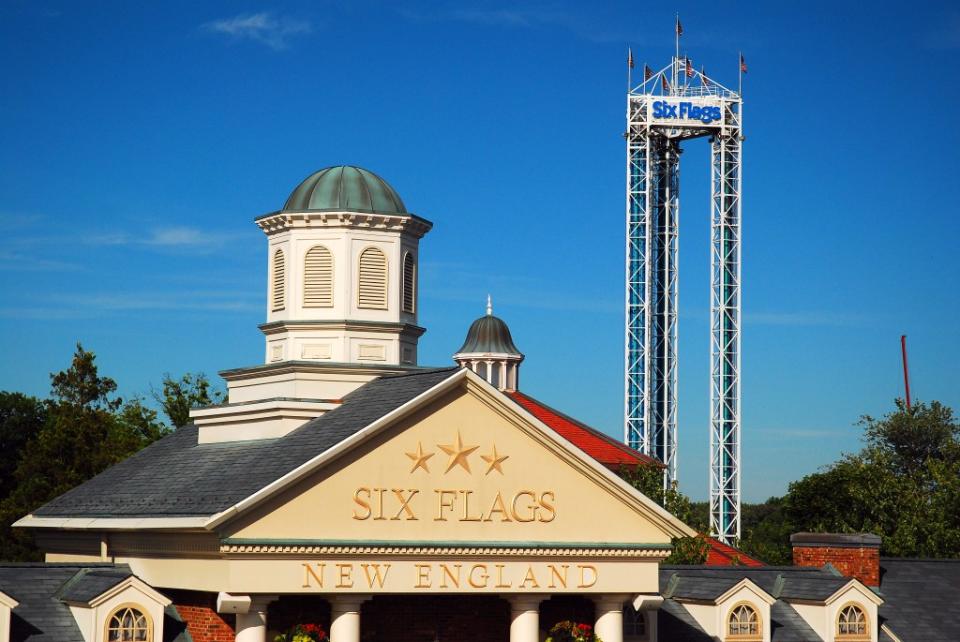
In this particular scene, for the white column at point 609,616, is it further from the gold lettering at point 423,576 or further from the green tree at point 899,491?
the green tree at point 899,491

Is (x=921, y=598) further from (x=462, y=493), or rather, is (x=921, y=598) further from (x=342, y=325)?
(x=342, y=325)

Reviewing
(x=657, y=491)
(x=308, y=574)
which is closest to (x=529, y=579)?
(x=308, y=574)

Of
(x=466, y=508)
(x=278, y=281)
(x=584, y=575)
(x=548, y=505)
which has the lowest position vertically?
(x=584, y=575)

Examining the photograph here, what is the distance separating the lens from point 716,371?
362 ft

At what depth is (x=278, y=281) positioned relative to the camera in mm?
43000

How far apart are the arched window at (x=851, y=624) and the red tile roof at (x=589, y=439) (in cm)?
Answer: 3604

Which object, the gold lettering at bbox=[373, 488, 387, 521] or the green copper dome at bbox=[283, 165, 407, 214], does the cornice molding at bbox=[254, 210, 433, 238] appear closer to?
the green copper dome at bbox=[283, 165, 407, 214]

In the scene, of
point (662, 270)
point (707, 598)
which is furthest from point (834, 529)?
point (707, 598)

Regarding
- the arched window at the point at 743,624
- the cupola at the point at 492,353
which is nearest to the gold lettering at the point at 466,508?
the arched window at the point at 743,624

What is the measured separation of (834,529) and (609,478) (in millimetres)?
57991

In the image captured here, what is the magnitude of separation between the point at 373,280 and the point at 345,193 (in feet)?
7.75

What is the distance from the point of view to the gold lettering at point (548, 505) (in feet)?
121

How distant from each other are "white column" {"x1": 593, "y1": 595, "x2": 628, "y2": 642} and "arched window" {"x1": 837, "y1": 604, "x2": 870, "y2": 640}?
21.6ft

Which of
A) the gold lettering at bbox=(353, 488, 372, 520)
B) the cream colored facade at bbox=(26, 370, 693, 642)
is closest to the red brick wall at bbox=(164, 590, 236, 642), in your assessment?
the cream colored facade at bbox=(26, 370, 693, 642)
